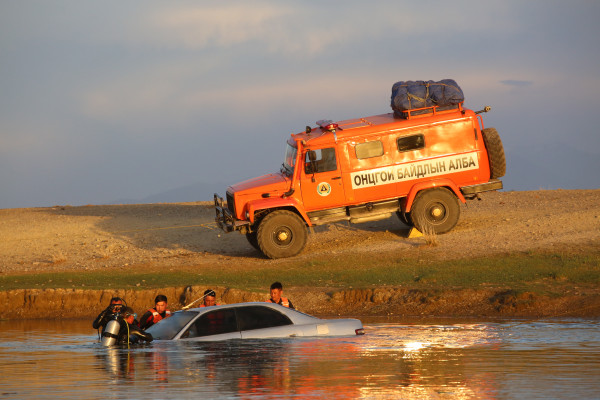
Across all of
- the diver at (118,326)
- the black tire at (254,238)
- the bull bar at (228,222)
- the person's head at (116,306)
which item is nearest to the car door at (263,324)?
the diver at (118,326)

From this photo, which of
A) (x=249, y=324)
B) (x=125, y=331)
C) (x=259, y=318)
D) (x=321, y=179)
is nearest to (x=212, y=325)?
(x=249, y=324)

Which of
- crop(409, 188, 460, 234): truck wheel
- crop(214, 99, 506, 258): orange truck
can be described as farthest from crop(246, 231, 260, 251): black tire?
crop(409, 188, 460, 234): truck wheel

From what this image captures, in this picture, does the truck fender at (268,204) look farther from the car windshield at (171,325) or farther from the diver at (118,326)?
the diver at (118,326)

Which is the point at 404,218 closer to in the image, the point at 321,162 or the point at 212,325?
the point at 321,162

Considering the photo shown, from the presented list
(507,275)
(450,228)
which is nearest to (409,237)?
(450,228)

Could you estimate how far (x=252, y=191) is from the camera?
1035 inches

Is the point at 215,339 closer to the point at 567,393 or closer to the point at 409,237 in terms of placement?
the point at 567,393

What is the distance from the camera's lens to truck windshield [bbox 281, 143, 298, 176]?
26.2m

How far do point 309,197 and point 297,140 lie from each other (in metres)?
1.66

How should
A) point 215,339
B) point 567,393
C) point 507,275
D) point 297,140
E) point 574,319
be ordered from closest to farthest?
point 567,393, point 215,339, point 574,319, point 507,275, point 297,140

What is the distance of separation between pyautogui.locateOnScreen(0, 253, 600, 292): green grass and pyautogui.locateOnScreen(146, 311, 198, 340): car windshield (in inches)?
273

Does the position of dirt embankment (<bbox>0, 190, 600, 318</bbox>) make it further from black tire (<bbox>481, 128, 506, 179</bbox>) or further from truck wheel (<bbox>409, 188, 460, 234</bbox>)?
black tire (<bbox>481, 128, 506, 179</bbox>)

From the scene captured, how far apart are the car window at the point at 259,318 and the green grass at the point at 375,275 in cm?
748

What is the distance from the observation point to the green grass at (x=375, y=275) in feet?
71.2
